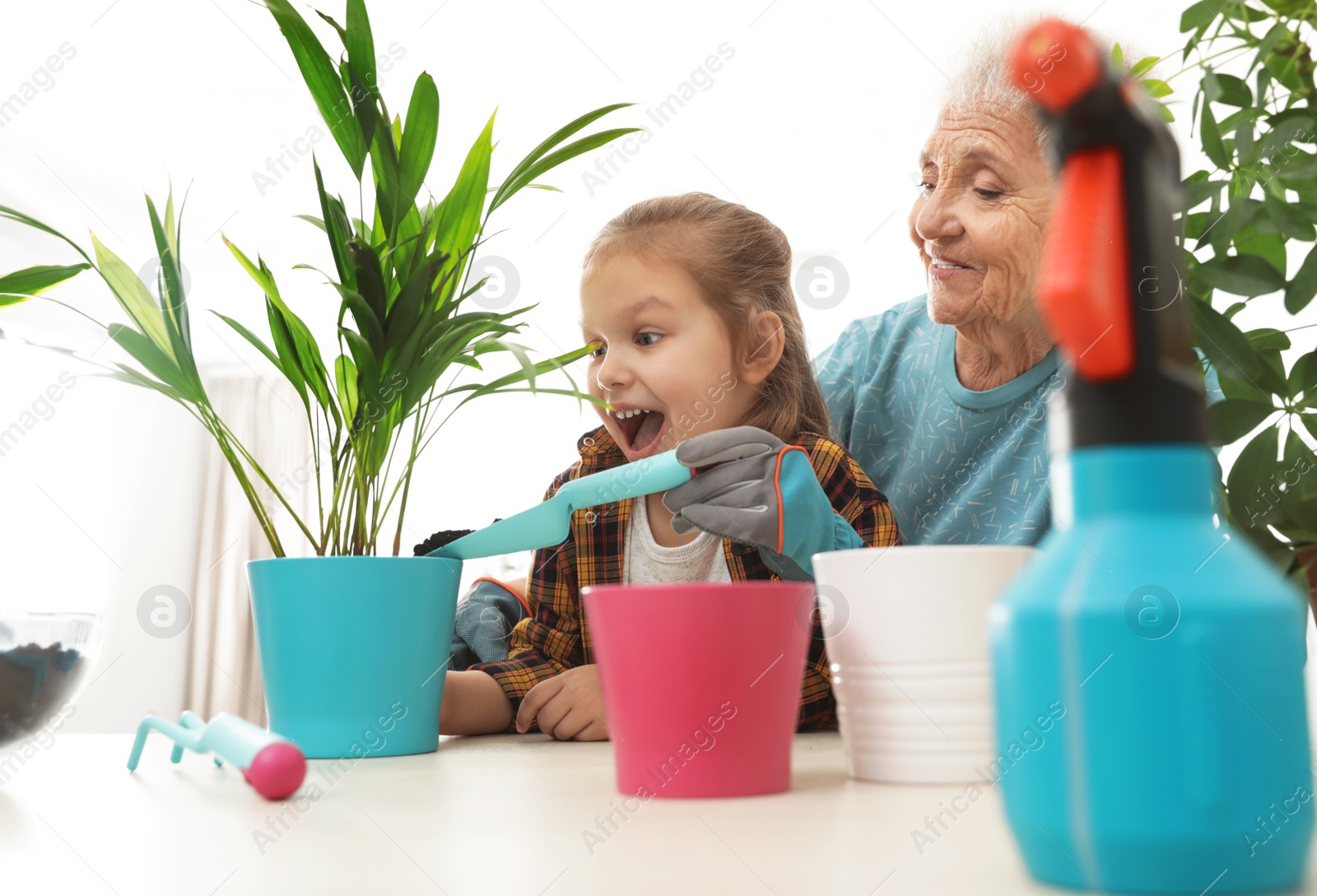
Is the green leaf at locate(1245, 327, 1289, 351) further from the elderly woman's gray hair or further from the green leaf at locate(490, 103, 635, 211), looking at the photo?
the elderly woman's gray hair

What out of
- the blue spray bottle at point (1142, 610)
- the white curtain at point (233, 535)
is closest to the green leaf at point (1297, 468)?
the blue spray bottle at point (1142, 610)

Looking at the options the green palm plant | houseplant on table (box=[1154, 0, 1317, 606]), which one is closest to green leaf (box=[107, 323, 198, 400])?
the green palm plant

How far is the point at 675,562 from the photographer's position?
122cm

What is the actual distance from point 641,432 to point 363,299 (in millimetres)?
617

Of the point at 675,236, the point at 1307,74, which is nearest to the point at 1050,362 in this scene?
the point at 675,236

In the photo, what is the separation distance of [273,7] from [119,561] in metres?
5.45

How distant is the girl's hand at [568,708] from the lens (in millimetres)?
843

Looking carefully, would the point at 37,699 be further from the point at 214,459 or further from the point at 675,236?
the point at 214,459

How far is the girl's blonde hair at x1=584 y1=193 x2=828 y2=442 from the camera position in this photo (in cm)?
128

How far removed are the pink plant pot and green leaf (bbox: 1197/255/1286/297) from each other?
13.3 inches

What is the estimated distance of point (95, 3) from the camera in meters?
3.16

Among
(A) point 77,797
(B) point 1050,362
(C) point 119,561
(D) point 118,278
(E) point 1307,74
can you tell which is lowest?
(C) point 119,561

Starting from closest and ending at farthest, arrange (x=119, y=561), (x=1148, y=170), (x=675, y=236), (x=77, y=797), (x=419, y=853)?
(x=1148, y=170), (x=419, y=853), (x=77, y=797), (x=675, y=236), (x=119, y=561)

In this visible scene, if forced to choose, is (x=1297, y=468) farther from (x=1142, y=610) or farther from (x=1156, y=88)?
(x=1142, y=610)
